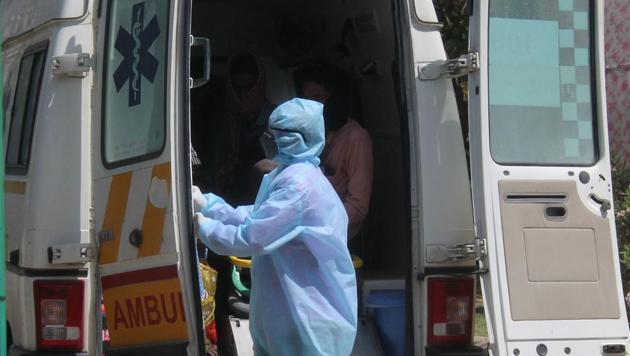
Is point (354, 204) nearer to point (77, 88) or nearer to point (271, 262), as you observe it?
point (271, 262)

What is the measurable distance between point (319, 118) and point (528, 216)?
37.2 inches

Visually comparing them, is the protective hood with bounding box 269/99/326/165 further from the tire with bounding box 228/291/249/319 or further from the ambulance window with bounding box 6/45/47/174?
the tire with bounding box 228/291/249/319

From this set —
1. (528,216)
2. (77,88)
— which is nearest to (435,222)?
(528,216)

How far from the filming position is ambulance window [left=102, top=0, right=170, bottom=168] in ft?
14.5

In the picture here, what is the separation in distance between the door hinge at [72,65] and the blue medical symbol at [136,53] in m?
0.13

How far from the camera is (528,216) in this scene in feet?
14.8

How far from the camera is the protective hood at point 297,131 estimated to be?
173 inches

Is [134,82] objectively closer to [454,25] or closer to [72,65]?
[72,65]

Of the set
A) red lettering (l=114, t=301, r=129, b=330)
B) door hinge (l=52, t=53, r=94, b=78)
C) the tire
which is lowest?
the tire

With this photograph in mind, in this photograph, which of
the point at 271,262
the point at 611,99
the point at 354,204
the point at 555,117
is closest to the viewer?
the point at 271,262

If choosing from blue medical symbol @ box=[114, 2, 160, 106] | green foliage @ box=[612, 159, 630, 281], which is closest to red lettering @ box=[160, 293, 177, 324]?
blue medical symbol @ box=[114, 2, 160, 106]

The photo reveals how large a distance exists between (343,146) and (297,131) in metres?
1.32

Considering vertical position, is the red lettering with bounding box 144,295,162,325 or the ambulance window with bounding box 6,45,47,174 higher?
the ambulance window with bounding box 6,45,47,174

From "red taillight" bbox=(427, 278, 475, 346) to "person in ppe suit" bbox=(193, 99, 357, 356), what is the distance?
401 mm
